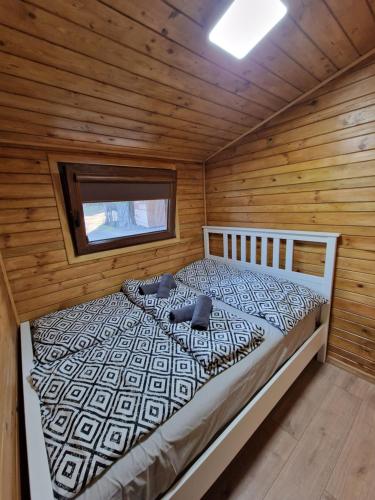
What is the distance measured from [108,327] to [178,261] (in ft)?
4.14

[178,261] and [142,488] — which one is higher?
[178,261]

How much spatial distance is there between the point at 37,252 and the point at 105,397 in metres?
1.25

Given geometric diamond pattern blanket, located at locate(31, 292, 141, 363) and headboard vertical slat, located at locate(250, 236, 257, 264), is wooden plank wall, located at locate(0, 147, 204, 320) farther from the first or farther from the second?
headboard vertical slat, located at locate(250, 236, 257, 264)

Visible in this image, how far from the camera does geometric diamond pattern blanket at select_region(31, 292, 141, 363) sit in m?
1.33

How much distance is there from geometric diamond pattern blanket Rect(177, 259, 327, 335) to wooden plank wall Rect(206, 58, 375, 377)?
0.30 metres

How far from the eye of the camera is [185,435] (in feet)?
2.84

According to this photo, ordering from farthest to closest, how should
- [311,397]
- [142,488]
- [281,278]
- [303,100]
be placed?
[281,278], [303,100], [311,397], [142,488]

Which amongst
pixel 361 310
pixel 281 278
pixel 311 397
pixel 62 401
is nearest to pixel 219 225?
pixel 281 278

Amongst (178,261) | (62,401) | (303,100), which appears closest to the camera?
(62,401)

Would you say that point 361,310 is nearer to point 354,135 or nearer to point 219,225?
point 354,135

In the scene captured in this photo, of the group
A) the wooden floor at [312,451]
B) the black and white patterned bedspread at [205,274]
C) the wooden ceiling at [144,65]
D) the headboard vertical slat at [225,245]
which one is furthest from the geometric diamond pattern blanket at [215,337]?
the wooden ceiling at [144,65]

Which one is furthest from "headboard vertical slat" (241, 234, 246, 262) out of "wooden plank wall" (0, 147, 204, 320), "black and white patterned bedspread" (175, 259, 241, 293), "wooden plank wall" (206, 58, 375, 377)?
"wooden plank wall" (0, 147, 204, 320)

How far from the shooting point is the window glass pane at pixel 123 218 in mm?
1941

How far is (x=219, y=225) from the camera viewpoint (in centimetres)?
263
